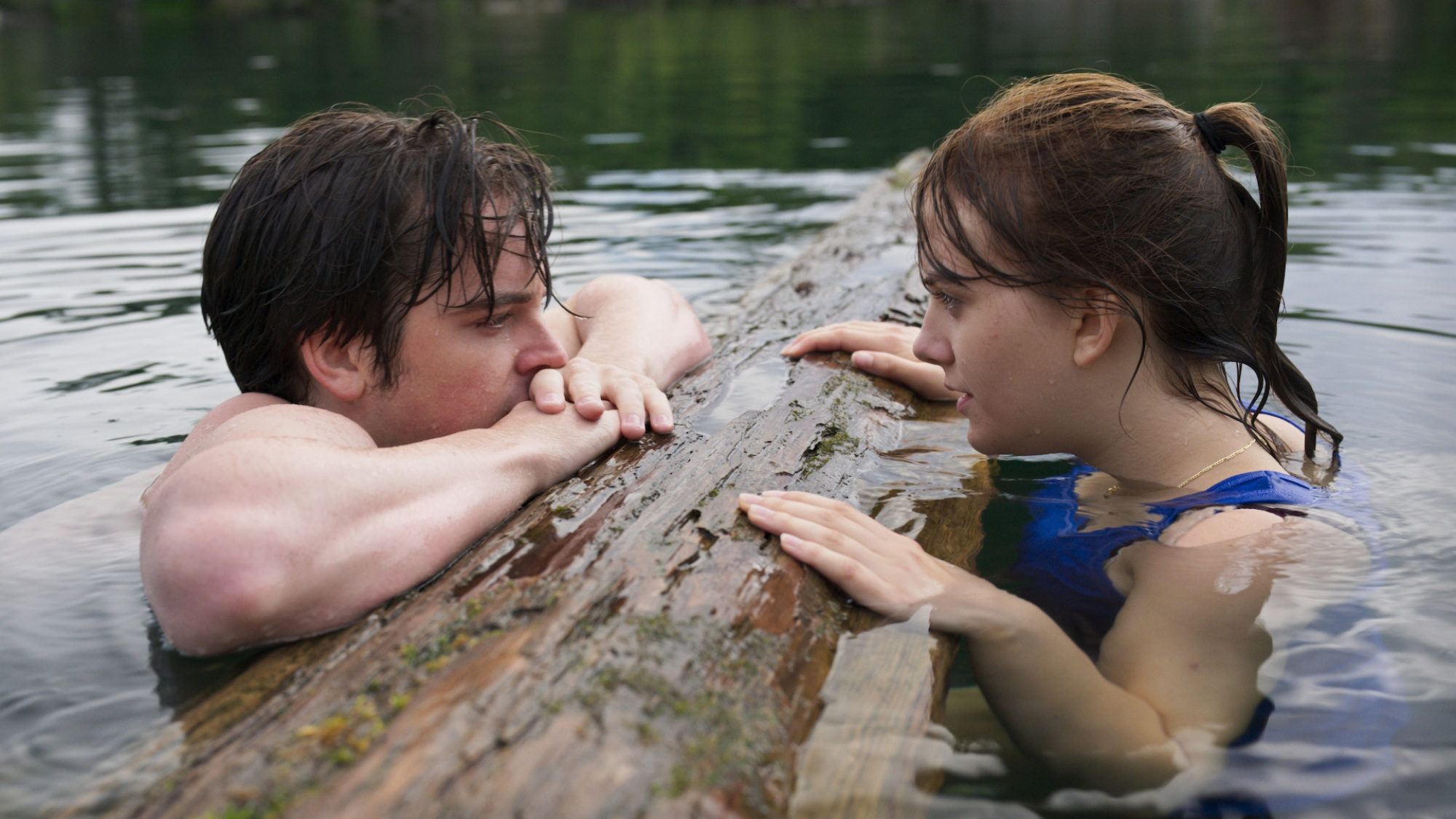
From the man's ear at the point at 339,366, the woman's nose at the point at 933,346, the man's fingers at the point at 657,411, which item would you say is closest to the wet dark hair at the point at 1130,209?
the woman's nose at the point at 933,346

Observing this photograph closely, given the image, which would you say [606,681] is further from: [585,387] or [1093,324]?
[1093,324]

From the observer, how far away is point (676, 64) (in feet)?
76.8

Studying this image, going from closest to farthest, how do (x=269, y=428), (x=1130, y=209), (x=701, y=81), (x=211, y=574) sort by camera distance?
(x=211, y=574) → (x=269, y=428) → (x=1130, y=209) → (x=701, y=81)

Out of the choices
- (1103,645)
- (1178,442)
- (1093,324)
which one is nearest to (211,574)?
(1103,645)

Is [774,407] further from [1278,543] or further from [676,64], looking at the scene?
[676,64]

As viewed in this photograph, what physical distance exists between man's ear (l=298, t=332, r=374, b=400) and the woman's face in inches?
57.9

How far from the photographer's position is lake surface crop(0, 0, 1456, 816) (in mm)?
2582

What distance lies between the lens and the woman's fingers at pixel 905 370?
3.78 metres

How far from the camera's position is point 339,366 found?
2.86 m

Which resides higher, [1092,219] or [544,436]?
[1092,219]

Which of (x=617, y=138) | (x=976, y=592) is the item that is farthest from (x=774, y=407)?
(x=617, y=138)

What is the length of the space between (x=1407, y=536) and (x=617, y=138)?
10857mm

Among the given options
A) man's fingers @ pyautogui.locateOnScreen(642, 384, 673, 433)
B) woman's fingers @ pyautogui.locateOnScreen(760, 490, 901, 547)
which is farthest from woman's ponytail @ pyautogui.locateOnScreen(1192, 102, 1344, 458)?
man's fingers @ pyautogui.locateOnScreen(642, 384, 673, 433)

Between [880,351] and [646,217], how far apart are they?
496cm
